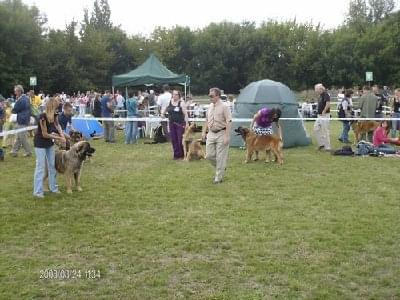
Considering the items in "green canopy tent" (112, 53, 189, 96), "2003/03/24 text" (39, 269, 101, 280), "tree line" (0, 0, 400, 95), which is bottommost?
"2003/03/24 text" (39, 269, 101, 280)

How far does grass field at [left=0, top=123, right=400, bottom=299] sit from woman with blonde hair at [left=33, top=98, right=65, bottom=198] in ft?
1.22

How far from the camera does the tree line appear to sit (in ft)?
137

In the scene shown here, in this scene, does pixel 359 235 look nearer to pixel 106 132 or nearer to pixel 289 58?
pixel 106 132

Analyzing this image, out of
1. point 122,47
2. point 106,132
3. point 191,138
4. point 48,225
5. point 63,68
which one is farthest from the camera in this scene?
point 122,47

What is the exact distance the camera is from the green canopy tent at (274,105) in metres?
13.7

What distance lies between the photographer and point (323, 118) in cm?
1250

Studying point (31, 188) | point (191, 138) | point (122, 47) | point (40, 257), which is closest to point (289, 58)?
point (122, 47)

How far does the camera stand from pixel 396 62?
4394cm

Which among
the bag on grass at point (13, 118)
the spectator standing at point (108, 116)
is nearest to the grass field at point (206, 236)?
the bag on grass at point (13, 118)

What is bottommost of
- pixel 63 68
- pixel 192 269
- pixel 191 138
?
pixel 192 269

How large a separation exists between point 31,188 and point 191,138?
4216 mm

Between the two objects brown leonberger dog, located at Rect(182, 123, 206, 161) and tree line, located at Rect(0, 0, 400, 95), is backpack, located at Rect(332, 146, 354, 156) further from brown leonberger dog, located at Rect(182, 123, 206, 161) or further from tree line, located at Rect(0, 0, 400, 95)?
tree line, located at Rect(0, 0, 400, 95)

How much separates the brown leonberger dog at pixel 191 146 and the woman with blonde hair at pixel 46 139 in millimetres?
4242

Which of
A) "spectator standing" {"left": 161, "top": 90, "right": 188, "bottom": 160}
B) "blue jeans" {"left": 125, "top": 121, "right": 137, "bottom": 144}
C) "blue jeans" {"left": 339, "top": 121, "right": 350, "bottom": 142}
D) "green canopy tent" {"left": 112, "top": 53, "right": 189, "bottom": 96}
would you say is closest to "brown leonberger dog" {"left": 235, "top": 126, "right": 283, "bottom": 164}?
"spectator standing" {"left": 161, "top": 90, "right": 188, "bottom": 160}
